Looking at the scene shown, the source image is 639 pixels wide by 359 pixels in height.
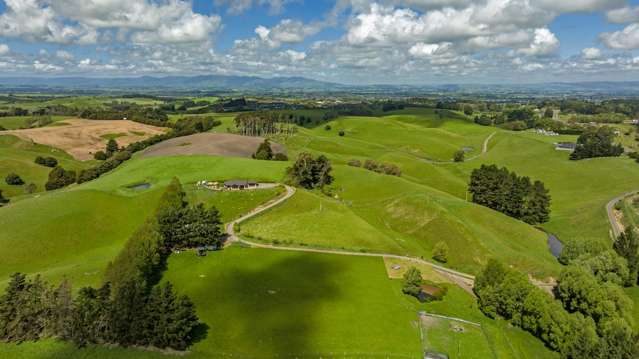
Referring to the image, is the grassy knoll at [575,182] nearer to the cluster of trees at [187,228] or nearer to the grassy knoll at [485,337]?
the grassy knoll at [485,337]

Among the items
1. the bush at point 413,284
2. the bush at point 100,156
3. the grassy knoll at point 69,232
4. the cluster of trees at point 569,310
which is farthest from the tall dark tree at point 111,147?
the cluster of trees at point 569,310

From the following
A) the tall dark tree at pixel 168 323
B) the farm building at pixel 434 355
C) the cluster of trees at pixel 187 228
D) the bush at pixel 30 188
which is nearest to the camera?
the tall dark tree at pixel 168 323

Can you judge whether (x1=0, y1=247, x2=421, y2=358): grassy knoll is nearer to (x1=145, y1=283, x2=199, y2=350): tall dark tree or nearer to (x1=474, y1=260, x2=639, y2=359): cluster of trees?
(x1=145, y1=283, x2=199, y2=350): tall dark tree

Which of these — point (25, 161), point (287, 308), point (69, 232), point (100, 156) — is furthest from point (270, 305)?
point (100, 156)

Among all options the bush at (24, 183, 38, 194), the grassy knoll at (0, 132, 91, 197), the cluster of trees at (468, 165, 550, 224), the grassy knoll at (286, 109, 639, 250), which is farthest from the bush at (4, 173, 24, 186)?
the cluster of trees at (468, 165, 550, 224)

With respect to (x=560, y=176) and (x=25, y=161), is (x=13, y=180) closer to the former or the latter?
(x=25, y=161)

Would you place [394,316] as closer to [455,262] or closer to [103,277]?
[455,262]
